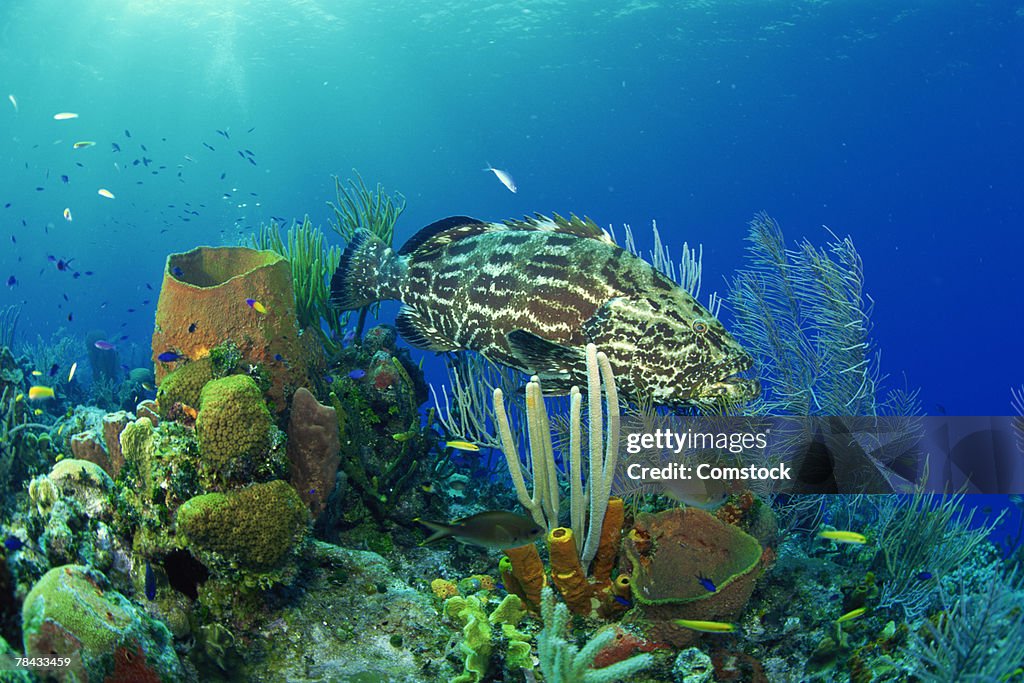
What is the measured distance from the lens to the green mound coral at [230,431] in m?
3.51

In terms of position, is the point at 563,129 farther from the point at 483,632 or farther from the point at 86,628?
the point at 86,628

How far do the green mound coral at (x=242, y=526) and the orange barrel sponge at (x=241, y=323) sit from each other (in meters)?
1.46

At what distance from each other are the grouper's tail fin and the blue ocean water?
13117 mm

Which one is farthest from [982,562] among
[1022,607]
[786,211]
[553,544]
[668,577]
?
[786,211]

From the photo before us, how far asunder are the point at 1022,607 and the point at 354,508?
4.64 m

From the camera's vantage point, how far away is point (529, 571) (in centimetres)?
360

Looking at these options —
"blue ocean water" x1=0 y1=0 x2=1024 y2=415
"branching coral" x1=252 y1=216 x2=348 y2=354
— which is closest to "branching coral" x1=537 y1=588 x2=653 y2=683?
"branching coral" x1=252 y1=216 x2=348 y2=354

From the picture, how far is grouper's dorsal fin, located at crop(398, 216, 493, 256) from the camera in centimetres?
581

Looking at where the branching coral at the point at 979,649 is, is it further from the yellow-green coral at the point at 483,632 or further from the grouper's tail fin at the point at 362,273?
the grouper's tail fin at the point at 362,273

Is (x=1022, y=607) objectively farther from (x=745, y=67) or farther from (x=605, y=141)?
(x=605, y=141)

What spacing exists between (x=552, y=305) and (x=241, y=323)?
247 cm

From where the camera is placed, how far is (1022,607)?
11.3 ft

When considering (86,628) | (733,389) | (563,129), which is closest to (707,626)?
(733,389)

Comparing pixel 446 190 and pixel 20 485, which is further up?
pixel 446 190
